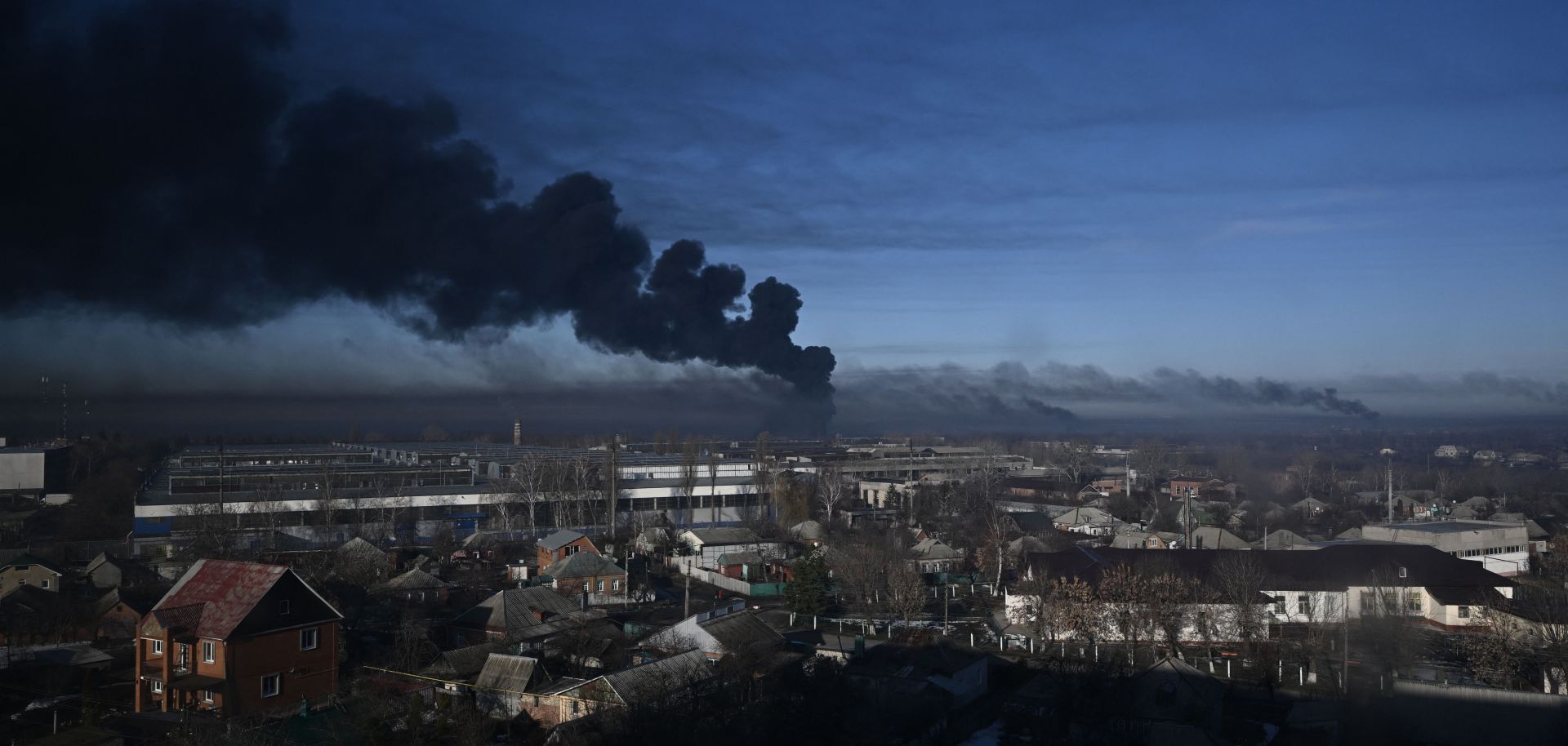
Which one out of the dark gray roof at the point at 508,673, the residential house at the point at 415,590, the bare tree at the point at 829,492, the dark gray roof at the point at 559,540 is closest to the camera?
the dark gray roof at the point at 508,673

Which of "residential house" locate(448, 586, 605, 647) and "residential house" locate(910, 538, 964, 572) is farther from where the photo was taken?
"residential house" locate(910, 538, 964, 572)

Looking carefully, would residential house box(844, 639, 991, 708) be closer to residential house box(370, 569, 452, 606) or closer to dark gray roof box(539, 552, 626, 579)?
dark gray roof box(539, 552, 626, 579)

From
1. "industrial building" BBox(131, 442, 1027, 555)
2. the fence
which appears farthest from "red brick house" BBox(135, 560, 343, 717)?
"industrial building" BBox(131, 442, 1027, 555)

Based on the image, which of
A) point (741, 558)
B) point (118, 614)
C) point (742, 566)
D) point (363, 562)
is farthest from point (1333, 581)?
point (118, 614)

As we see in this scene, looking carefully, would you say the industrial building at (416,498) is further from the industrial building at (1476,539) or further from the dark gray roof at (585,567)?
the industrial building at (1476,539)

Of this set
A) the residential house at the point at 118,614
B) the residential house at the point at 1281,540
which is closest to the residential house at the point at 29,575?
the residential house at the point at 118,614

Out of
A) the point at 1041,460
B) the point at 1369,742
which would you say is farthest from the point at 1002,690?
the point at 1041,460

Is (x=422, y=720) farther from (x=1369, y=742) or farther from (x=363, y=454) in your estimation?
(x=363, y=454)
